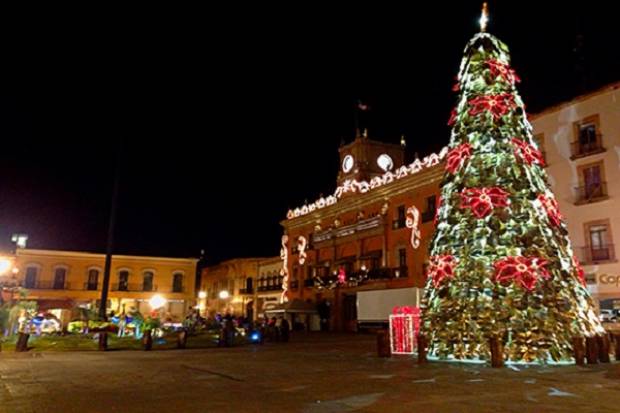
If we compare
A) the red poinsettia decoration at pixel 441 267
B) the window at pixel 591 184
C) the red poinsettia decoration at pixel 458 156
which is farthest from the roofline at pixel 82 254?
A: the red poinsettia decoration at pixel 458 156

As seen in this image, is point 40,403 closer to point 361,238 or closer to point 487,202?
point 487,202

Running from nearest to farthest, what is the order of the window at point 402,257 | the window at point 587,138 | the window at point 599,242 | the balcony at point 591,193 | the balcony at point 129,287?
the window at point 599,242 < the balcony at point 591,193 < the window at point 587,138 < the window at point 402,257 < the balcony at point 129,287

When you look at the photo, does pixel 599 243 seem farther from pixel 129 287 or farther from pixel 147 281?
pixel 129 287

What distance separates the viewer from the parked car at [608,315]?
24219mm

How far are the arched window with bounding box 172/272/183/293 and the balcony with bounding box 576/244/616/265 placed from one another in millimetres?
38522

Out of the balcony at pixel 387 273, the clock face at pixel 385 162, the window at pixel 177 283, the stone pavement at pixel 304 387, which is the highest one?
the clock face at pixel 385 162

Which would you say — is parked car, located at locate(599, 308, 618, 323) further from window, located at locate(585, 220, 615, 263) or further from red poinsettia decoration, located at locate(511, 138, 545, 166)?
red poinsettia decoration, located at locate(511, 138, 545, 166)

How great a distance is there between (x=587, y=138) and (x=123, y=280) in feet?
137

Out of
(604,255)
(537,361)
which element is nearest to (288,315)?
(604,255)

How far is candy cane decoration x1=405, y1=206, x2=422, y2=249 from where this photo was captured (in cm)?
3425

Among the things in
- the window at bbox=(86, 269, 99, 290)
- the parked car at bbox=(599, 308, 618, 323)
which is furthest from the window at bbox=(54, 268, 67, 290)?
the parked car at bbox=(599, 308, 618, 323)

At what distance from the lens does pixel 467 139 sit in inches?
610

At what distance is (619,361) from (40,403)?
13417 mm

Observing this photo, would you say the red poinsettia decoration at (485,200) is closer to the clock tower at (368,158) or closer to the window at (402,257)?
the window at (402,257)
